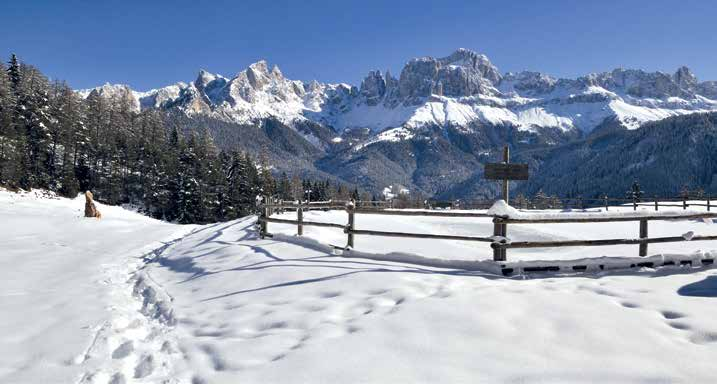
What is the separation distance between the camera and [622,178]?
175m

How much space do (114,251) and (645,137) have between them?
221740mm

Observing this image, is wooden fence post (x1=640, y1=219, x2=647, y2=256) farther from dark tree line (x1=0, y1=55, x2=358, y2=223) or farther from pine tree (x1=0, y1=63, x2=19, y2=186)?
pine tree (x1=0, y1=63, x2=19, y2=186)

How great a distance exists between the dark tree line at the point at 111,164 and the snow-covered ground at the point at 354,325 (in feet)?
122

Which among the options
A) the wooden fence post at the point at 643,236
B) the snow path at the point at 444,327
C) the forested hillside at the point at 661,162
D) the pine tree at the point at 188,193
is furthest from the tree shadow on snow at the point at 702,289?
the forested hillside at the point at 661,162

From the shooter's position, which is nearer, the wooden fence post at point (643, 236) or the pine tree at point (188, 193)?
→ the wooden fence post at point (643, 236)

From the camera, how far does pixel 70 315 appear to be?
7.55 meters

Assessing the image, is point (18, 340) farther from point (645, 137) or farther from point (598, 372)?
point (645, 137)

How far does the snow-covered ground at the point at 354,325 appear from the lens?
4.74m

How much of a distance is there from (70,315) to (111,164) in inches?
2433

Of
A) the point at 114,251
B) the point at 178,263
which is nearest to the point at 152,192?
the point at 114,251

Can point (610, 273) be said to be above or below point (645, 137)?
below

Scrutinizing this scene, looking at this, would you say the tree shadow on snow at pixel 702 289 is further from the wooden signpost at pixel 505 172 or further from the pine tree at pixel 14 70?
the pine tree at pixel 14 70

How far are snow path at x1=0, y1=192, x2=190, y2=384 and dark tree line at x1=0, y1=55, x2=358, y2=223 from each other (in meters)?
32.1

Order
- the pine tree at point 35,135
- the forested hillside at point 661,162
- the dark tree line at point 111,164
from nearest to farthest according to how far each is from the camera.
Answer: the pine tree at point 35,135
the dark tree line at point 111,164
the forested hillside at point 661,162
